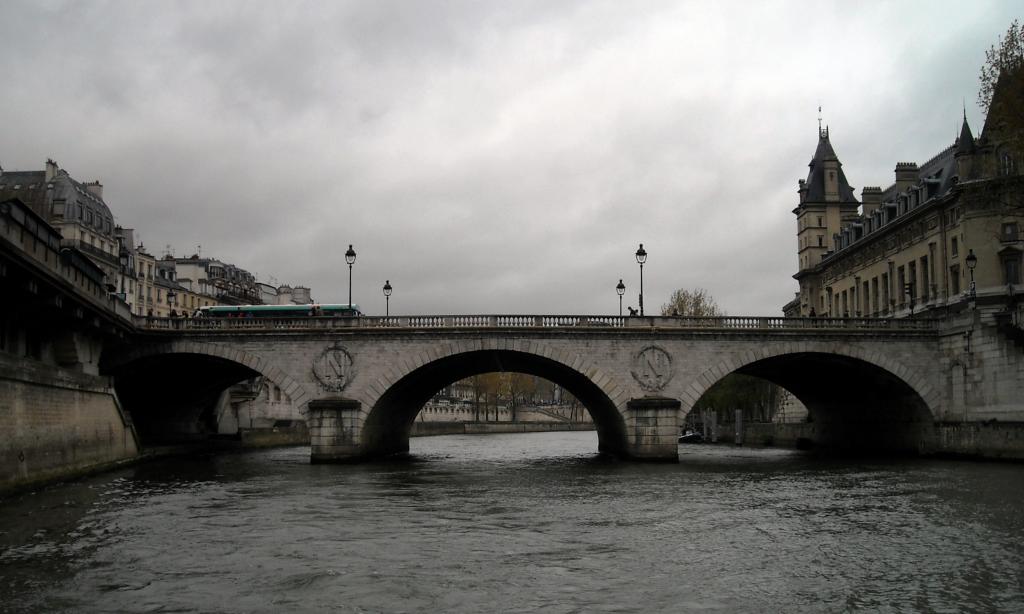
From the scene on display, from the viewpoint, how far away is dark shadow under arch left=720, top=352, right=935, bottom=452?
1909 inches

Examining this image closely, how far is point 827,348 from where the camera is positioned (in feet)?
151

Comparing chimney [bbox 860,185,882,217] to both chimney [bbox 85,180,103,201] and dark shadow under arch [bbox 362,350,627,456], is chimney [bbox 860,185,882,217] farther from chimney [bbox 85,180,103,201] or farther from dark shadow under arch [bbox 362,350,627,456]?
chimney [bbox 85,180,103,201]

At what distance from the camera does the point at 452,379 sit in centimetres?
5831

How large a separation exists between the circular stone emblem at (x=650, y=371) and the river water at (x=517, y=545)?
960 centimetres

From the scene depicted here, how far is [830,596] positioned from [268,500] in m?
18.2

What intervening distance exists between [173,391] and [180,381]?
2336mm

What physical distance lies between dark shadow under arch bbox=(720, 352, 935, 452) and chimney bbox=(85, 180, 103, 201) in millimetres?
52112

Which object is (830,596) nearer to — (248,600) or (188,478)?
(248,600)

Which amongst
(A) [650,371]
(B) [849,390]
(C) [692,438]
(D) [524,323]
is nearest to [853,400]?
(B) [849,390]

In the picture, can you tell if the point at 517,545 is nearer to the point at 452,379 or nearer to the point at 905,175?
the point at 452,379

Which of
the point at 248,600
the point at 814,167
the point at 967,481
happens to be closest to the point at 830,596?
the point at 248,600

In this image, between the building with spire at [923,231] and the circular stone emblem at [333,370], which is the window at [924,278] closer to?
the building with spire at [923,231]

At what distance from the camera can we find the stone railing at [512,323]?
4538 centimetres

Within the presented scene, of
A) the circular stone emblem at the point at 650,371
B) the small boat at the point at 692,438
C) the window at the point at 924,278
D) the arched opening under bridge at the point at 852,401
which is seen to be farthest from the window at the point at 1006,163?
the small boat at the point at 692,438
